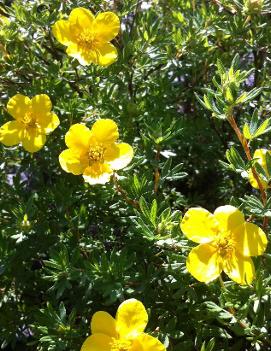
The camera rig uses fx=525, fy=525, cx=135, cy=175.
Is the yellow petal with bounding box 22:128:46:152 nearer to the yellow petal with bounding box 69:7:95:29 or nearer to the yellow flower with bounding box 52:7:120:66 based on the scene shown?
the yellow flower with bounding box 52:7:120:66

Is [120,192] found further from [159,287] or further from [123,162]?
[159,287]

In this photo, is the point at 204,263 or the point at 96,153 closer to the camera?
the point at 204,263

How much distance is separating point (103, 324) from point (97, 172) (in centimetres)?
53

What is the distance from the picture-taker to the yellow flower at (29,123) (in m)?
2.07

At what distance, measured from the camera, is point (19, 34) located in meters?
2.23

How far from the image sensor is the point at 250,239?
1549 mm

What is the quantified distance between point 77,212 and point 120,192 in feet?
1.07

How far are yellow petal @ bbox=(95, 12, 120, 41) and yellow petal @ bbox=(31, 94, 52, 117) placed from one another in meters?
0.34

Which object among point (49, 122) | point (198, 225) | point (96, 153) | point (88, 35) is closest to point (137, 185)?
point (96, 153)

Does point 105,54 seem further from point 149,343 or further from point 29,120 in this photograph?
point 149,343

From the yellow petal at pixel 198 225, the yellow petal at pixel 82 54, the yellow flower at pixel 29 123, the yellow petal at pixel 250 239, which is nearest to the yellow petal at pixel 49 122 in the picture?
the yellow flower at pixel 29 123

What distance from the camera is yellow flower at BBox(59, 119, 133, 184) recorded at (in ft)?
6.03

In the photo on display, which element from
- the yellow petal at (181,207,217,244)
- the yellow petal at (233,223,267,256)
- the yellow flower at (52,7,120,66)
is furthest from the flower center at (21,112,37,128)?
the yellow petal at (233,223,267,256)

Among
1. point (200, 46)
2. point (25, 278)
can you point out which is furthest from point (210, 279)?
point (200, 46)
